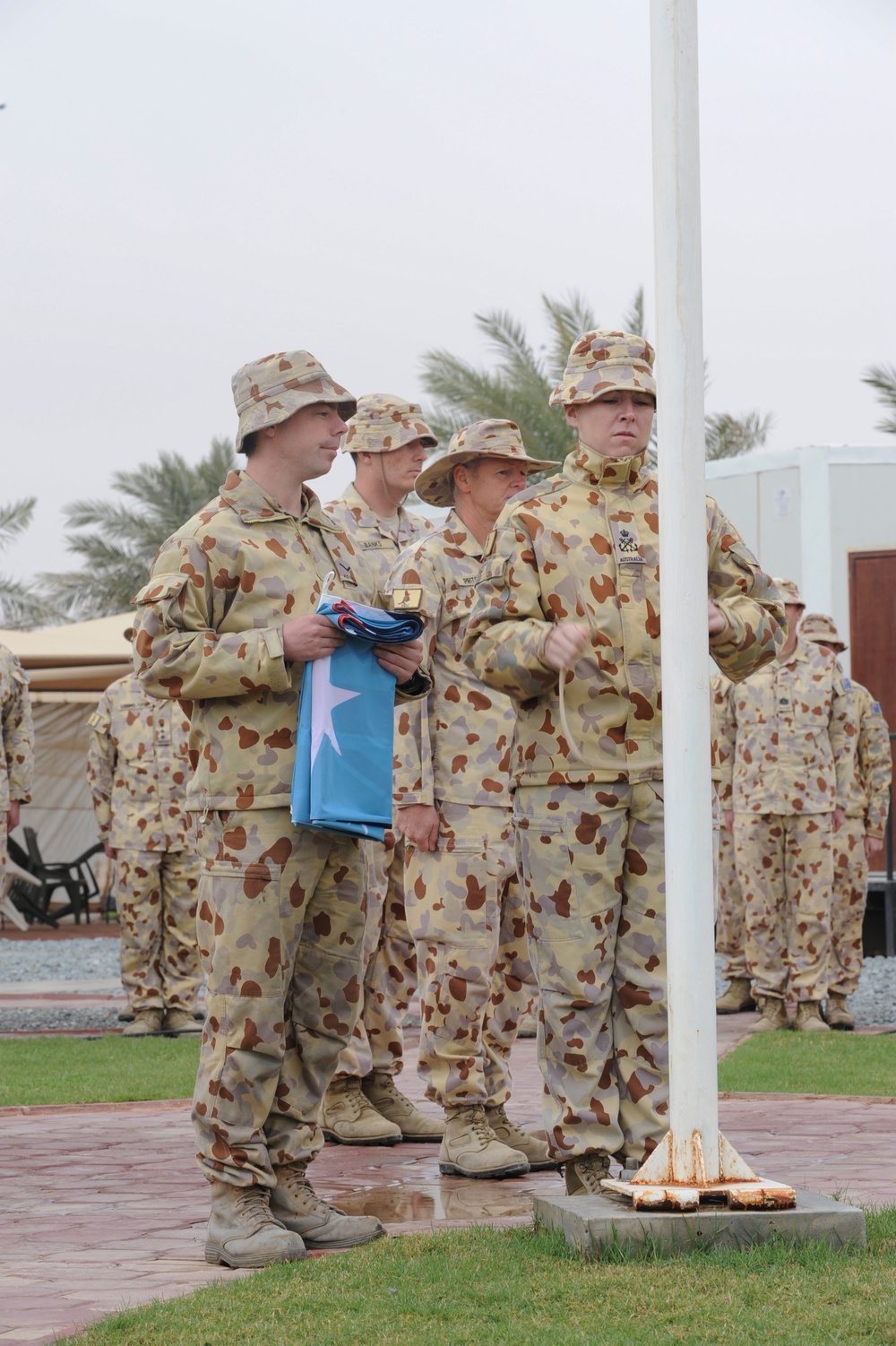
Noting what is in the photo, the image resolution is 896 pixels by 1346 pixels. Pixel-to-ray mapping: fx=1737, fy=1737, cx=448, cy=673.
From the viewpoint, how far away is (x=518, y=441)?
6.41 m

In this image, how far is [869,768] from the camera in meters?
12.0

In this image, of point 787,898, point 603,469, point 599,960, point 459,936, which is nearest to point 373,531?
point 459,936

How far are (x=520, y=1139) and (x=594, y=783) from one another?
1.96 metres

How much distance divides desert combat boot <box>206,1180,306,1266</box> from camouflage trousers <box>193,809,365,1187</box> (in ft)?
0.17

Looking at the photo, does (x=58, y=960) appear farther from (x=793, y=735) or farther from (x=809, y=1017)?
(x=793, y=735)

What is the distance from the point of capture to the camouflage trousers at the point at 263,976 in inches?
179

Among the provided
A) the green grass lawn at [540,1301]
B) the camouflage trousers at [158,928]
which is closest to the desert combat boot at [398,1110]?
the green grass lawn at [540,1301]

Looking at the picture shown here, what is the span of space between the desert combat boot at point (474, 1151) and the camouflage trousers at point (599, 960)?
0.99m

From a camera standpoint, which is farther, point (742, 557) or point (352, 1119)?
point (352, 1119)

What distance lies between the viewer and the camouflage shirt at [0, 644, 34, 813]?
1070 centimetres

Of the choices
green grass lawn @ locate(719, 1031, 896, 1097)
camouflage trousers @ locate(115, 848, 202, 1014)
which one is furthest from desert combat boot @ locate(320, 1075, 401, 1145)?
camouflage trousers @ locate(115, 848, 202, 1014)

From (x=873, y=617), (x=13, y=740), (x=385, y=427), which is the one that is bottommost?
(x=13, y=740)

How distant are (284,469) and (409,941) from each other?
108 inches

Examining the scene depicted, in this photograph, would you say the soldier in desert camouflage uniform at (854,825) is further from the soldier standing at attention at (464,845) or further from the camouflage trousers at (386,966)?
the soldier standing at attention at (464,845)
